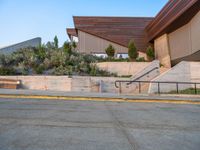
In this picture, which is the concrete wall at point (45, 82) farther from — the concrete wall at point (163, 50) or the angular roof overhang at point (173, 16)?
the concrete wall at point (163, 50)

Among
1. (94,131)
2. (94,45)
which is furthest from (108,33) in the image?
(94,131)

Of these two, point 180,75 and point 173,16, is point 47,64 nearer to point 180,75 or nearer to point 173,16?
point 180,75

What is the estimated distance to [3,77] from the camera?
69.4 ft

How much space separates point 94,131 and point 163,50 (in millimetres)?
29158

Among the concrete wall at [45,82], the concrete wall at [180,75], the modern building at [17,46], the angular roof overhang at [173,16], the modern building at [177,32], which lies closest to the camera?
the concrete wall at [180,75]

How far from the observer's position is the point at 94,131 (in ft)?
19.1

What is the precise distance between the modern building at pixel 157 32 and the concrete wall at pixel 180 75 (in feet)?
6.82

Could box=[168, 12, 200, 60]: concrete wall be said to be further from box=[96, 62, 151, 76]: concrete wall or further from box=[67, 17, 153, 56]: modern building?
box=[67, 17, 153, 56]: modern building

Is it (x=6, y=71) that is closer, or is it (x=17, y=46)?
(x=6, y=71)

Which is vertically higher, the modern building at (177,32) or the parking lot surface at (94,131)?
the modern building at (177,32)

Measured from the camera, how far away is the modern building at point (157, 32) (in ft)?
80.7

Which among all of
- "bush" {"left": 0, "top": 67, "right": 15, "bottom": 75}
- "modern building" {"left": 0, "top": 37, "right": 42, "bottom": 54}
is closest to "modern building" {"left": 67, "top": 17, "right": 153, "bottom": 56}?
"modern building" {"left": 0, "top": 37, "right": 42, "bottom": 54}

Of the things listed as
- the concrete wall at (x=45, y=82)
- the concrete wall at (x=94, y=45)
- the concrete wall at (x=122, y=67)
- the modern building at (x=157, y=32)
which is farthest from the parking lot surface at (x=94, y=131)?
the concrete wall at (x=94, y=45)

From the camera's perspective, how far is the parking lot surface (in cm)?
479
